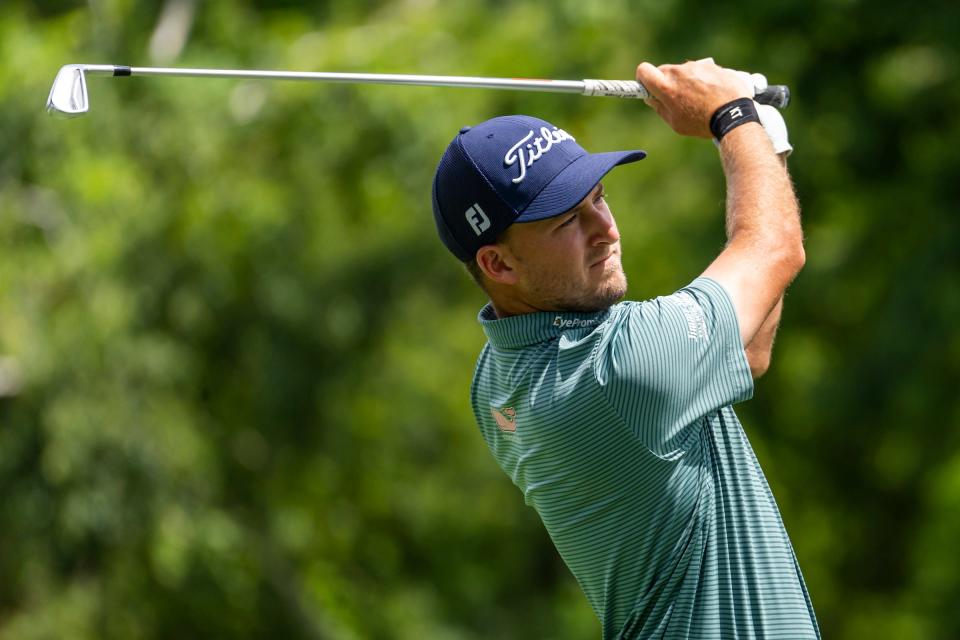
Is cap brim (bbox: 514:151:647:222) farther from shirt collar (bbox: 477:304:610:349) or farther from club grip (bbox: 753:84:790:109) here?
club grip (bbox: 753:84:790:109)

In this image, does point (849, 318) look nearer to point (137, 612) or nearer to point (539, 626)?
point (539, 626)

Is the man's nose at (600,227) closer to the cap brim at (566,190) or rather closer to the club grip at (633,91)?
the cap brim at (566,190)

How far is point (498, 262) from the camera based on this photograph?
8.23ft

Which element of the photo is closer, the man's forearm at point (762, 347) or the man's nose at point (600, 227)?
the man's nose at point (600, 227)

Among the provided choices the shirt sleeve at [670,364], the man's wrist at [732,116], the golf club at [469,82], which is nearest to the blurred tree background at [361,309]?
the golf club at [469,82]

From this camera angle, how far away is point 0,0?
945cm

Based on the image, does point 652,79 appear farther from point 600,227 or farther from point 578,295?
point 578,295

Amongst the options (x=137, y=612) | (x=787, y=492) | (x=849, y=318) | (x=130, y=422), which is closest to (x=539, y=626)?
(x=787, y=492)

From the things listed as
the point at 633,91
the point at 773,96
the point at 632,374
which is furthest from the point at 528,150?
the point at 773,96

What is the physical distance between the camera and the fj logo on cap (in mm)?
2469

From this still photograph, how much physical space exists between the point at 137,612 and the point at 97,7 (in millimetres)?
3432

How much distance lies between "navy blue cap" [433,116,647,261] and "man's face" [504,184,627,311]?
0.12 ft

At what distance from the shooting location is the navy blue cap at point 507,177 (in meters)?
2.43

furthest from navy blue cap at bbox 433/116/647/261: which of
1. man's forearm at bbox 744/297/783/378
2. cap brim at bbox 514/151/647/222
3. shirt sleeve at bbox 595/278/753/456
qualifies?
man's forearm at bbox 744/297/783/378
